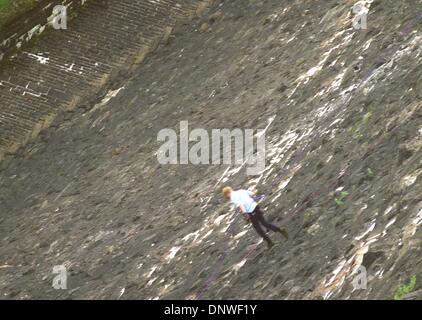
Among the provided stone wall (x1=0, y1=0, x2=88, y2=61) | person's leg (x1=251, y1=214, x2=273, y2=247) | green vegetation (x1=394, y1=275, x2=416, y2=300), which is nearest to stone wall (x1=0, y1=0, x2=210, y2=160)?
stone wall (x1=0, y1=0, x2=88, y2=61)

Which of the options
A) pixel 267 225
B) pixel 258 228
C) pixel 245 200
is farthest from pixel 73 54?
pixel 267 225

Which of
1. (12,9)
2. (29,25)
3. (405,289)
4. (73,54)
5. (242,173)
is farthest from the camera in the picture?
(12,9)

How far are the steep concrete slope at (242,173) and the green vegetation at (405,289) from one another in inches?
6.9

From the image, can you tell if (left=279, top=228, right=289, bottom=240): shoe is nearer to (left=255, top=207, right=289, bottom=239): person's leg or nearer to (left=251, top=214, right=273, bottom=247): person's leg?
(left=255, top=207, right=289, bottom=239): person's leg

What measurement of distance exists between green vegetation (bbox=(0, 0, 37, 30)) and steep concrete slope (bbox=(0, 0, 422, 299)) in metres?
5.16

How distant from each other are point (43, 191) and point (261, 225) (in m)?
8.62

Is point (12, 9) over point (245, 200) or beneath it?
over

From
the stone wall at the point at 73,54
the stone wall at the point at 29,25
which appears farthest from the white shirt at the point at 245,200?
the stone wall at the point at 29,25

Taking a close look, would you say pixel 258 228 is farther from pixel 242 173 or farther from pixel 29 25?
pixel 29 25

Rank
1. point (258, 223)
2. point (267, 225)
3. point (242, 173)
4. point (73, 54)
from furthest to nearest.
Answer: point (73, 54)
point (242, 173)
point (258, 223)
point (267, 225)

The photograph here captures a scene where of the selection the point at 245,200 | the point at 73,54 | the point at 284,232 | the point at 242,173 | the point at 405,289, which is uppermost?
the point at 73,54

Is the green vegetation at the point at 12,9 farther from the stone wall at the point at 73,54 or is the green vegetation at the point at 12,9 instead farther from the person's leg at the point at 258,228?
the person's leg at the point at 258,228

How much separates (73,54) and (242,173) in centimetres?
1079

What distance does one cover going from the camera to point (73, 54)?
26906mm
